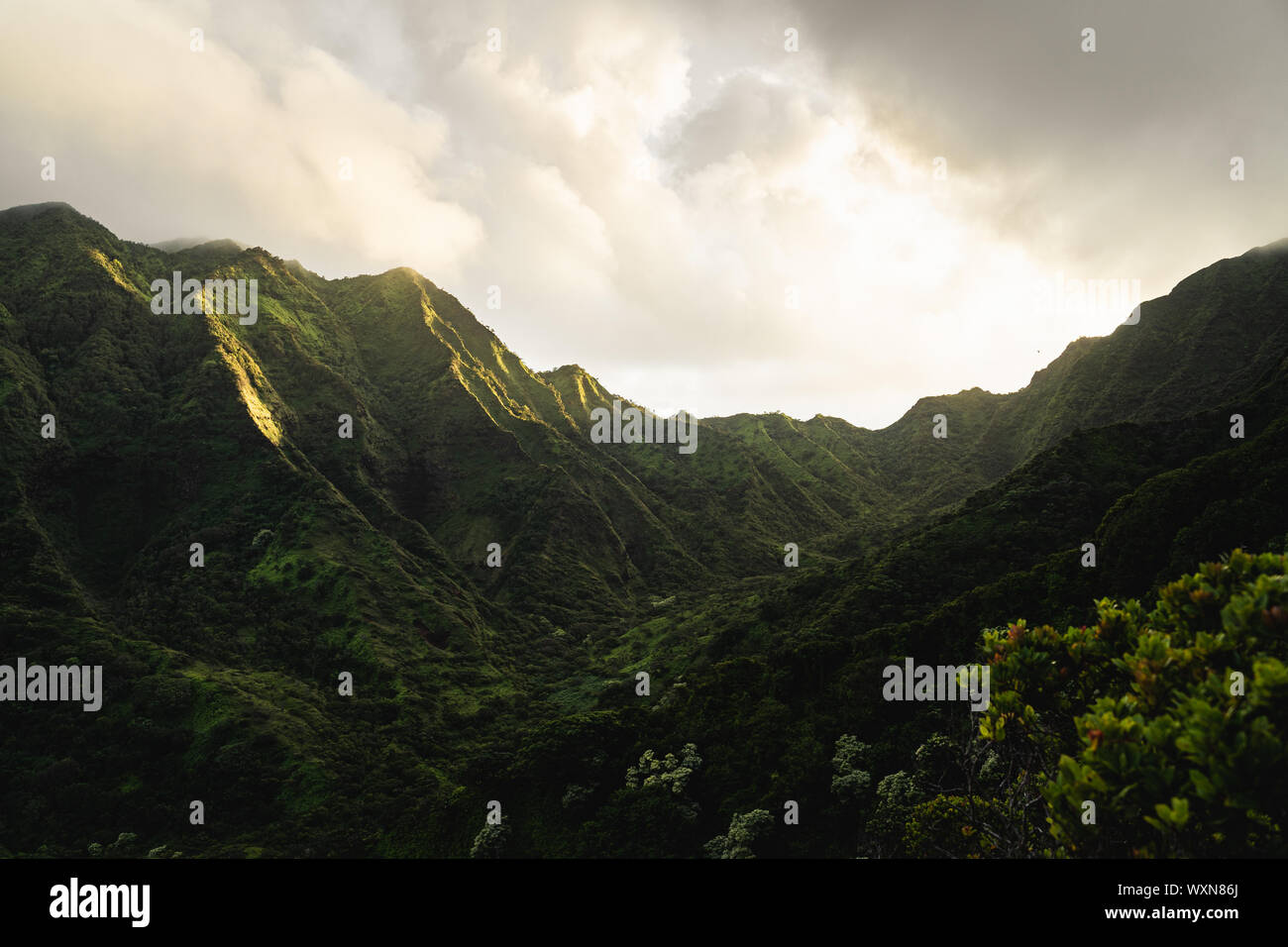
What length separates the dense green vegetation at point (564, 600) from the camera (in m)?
10.5

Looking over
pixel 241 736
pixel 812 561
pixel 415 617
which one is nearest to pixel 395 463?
pixel 415 617

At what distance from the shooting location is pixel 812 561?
10119cm

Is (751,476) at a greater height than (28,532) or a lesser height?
greater

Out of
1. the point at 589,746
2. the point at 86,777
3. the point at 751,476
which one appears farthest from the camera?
the point at 751,476

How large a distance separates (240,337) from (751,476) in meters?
121

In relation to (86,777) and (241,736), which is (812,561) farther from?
(86,777)

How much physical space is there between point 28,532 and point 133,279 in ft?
225

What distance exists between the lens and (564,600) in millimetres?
96938

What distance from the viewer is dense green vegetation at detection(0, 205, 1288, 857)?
34.6ft

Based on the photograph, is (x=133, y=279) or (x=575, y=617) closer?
(x=575, y=617)

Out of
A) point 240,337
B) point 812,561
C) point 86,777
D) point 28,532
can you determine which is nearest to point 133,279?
point 240,337
